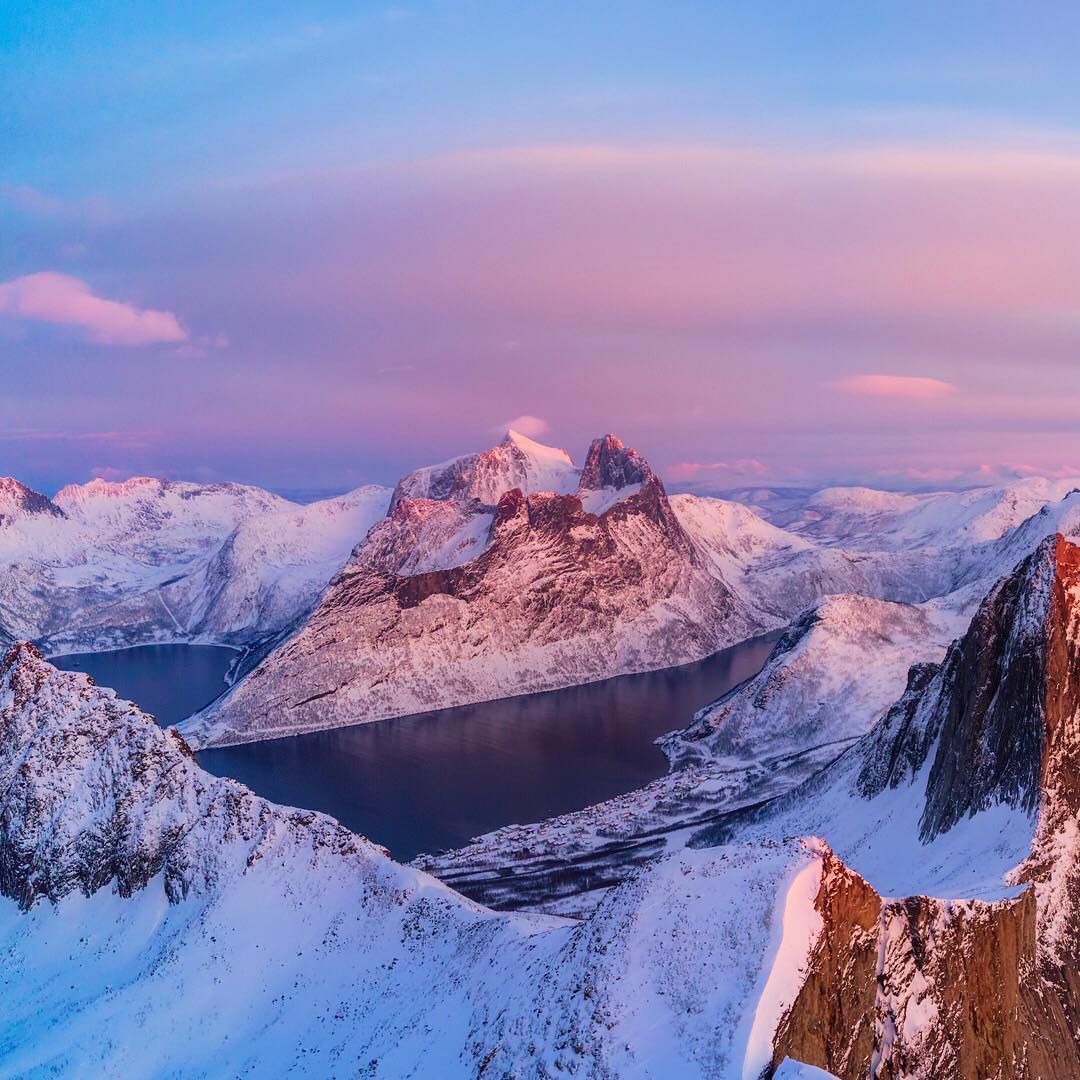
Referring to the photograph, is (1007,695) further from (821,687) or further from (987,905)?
(821,687)

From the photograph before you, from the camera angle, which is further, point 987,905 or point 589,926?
point 589,926

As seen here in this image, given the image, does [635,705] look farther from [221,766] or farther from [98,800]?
[98,800]

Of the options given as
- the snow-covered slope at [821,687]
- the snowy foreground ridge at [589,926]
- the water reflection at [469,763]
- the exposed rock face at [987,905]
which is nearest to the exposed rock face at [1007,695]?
the exposed rock face at [987,905]

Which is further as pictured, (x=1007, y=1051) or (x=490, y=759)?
(x=490, y=759)

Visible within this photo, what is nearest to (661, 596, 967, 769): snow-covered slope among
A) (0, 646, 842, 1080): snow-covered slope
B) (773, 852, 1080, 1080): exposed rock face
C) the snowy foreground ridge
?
the snowy foreground ridge

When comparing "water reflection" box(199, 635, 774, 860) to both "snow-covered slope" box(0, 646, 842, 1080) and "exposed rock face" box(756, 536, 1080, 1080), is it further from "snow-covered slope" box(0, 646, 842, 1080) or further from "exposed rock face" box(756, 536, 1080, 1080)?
"exposed rock face" box(756, 536, 1080, 1080)

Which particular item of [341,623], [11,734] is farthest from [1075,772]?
[341,623]

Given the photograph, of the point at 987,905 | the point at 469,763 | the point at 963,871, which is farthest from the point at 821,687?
the point at 987,905
